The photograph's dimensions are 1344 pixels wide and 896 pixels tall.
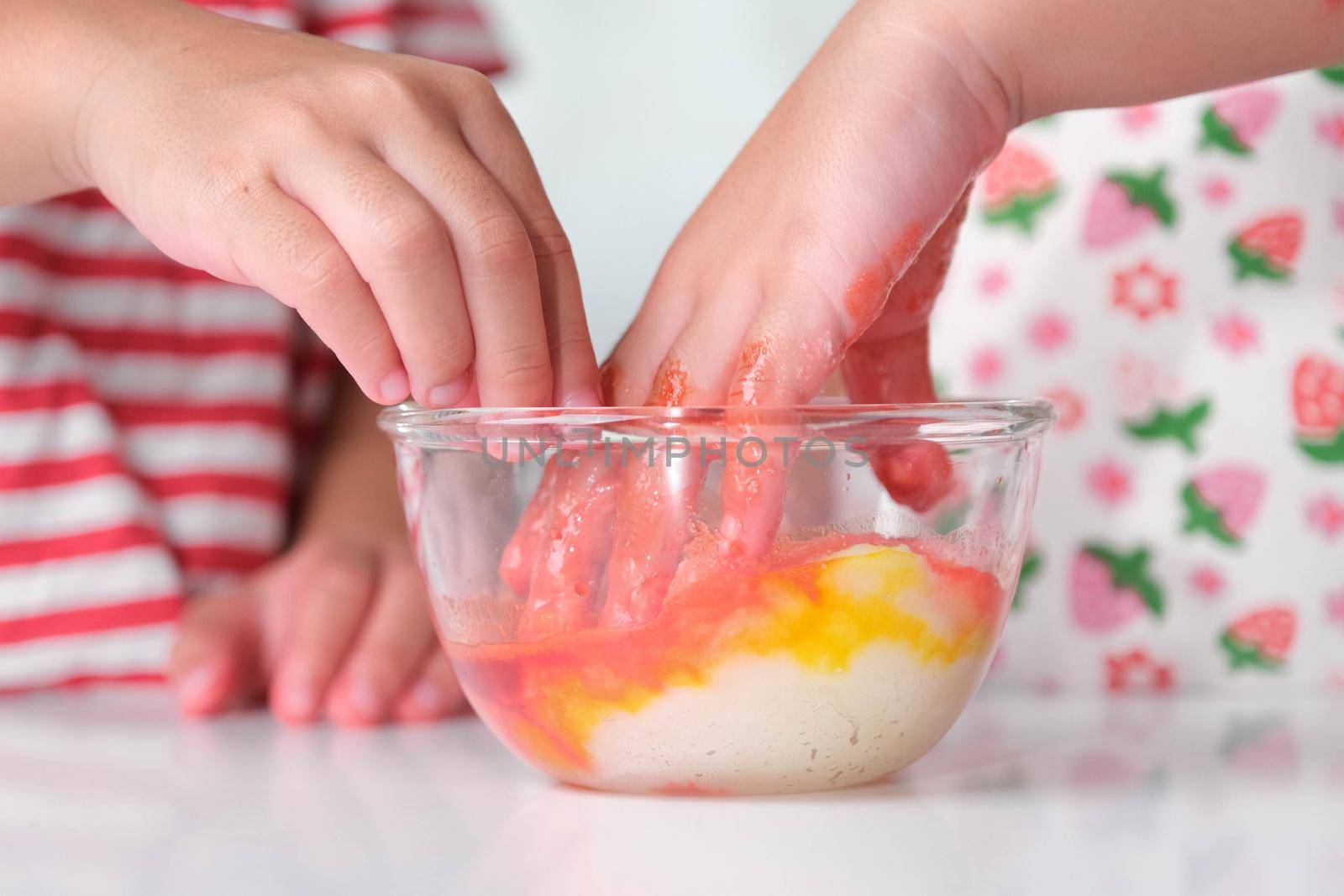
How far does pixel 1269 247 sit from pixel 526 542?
633 millimetres

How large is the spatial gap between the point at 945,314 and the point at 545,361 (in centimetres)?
57

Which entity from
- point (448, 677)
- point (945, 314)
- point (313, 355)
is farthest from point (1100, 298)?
point (313, 355)

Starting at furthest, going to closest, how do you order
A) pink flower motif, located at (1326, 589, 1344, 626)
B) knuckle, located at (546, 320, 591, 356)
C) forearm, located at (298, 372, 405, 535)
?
forearm, located at (298, 372, 405, 535)
pink flower motif, located at (1326, 589, 1344, 626)
knuckle, located at (546, 320, 591, 356)

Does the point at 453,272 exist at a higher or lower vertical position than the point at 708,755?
higher

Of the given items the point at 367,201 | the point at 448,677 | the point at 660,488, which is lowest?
the point at 448,677

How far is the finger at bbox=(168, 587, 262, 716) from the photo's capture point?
73 centimetres

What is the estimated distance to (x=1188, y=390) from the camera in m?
0.91

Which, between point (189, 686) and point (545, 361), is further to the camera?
point (189, 686)

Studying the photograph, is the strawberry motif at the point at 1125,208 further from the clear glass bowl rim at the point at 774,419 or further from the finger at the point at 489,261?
the finger at the point at 489,261

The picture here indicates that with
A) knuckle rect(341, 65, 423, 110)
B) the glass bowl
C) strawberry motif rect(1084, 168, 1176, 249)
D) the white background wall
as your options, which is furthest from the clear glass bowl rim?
the white background wall

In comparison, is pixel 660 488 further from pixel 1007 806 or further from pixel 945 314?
pixel 945 314

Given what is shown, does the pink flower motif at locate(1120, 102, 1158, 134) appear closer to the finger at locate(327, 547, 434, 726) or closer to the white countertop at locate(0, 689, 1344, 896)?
the white countertop at locate(0, 689, 1344, 896)

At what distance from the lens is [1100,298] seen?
94 cm

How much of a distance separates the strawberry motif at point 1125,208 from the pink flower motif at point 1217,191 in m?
0.02
